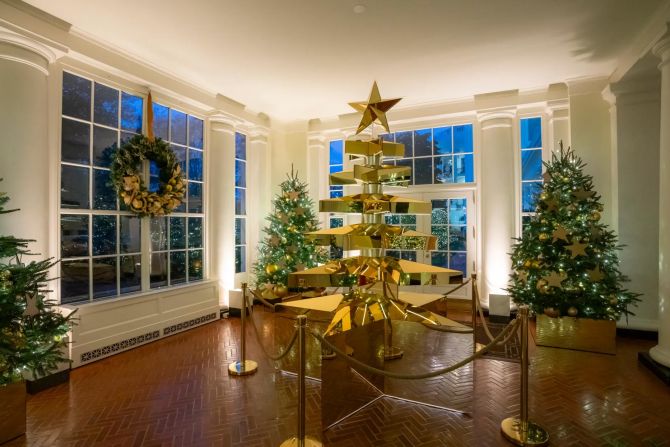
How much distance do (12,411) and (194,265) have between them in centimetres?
375

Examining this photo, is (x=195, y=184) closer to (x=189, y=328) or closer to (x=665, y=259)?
(x=189, y=328)

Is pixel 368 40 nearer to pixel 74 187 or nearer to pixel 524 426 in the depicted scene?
pixel 74 187

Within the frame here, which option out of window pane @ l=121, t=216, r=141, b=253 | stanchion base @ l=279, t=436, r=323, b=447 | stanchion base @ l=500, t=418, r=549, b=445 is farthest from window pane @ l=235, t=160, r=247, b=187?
stanchion base @ l=500, t=418, r=549, b=445

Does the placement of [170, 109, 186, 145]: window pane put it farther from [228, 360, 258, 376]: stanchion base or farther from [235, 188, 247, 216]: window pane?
[228, 360, 258, 376]: stanchion base

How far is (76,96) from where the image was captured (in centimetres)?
493

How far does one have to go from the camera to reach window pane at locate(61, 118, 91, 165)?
478cm

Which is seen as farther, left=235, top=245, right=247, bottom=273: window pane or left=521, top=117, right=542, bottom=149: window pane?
left=235, top=245, right=247, bottom=273: window pane

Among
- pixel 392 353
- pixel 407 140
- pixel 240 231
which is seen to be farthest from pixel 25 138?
pixel 407 140

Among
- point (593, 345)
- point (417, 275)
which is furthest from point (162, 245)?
point (593, 345)

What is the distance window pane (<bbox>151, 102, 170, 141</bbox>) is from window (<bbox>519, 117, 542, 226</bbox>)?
21.3ft

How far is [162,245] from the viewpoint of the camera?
6.05m

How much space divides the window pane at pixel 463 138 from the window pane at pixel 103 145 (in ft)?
20.0

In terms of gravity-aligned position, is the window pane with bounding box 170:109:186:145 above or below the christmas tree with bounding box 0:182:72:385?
above

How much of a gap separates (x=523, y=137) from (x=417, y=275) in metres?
5.55
